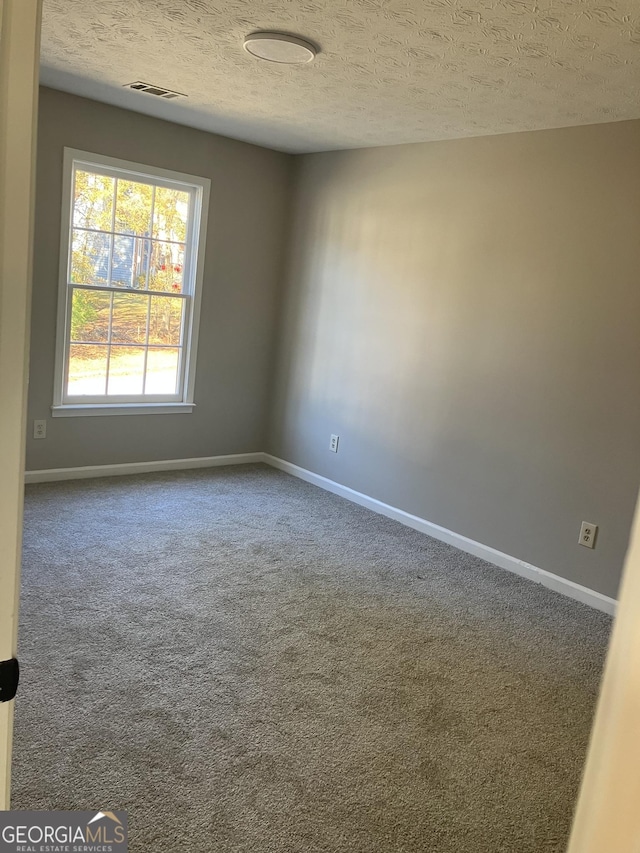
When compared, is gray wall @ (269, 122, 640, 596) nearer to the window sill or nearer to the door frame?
the window sill

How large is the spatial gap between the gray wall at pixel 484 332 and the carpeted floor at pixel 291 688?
0.50 meters

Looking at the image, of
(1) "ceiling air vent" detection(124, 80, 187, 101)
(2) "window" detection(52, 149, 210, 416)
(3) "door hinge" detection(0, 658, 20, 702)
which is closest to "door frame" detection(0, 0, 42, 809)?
(3) "door hinge" detection(0, 658, 20, 702)

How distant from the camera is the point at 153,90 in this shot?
12.7 ft

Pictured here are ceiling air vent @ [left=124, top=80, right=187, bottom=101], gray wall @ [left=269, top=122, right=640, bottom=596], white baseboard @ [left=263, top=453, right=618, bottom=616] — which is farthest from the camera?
Answer: ceiling air vent @ [left=124, top=80, right=187, bottom=101]

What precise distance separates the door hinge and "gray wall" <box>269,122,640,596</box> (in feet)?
10.4

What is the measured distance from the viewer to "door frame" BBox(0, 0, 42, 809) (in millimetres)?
800

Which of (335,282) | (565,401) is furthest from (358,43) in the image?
(335,282)

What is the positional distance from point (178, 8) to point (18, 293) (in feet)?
7.58

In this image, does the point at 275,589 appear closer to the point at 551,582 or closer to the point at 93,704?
the point at 93,704

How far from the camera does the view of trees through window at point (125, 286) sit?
15.0 feet

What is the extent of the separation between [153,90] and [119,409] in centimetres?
215

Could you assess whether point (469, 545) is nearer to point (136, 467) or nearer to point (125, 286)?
point (136, 467)

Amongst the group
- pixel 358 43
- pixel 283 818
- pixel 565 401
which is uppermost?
pixel 358 43

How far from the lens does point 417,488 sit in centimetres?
453
